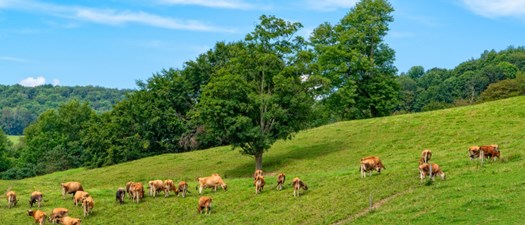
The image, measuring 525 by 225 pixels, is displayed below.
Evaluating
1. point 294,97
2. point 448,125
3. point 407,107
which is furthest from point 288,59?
point 407,107

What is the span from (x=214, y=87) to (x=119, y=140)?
35284 mm

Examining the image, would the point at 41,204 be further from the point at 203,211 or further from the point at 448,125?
the point at 448,125

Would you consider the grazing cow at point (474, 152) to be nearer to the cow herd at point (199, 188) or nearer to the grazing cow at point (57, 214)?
the cow herd at point (199, 188)

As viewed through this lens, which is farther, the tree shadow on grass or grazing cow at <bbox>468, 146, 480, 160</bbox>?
the tree shadow on grass

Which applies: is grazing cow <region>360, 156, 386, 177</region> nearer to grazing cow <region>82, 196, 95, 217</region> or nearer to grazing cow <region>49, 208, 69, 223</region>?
grazing cow <region>82, 196, 95, 217</region>

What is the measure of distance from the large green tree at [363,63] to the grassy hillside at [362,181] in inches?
447

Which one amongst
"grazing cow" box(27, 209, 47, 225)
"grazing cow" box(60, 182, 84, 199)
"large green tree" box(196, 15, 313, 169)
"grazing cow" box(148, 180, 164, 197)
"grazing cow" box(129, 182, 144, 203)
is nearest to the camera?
Answer: "grazing cow" box(27, 209, 47, 225)

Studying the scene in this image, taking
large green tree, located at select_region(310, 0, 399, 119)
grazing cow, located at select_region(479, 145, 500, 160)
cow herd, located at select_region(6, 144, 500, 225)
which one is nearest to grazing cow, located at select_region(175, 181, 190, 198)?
cow herd, located at select_region(6, 144, 500, 225)

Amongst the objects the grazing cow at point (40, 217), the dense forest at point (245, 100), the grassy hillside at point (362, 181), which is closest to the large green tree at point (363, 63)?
the dense forest at point (245, 100)

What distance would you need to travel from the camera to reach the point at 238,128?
141ft

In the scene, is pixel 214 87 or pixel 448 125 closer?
pixel 214 87

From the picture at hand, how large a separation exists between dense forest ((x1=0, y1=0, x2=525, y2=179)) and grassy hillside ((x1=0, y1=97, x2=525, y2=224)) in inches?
170

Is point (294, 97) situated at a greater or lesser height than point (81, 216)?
greater

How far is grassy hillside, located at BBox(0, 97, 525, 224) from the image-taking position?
2255cm
